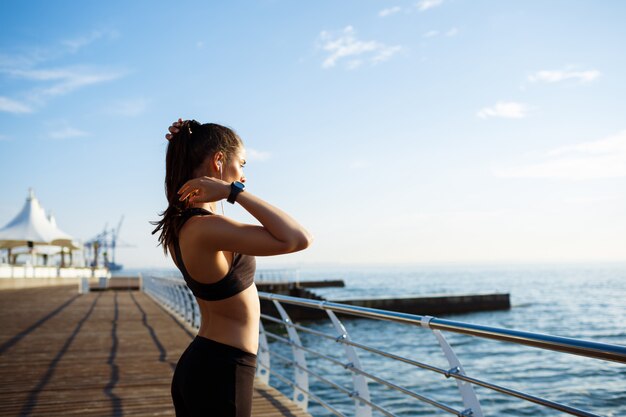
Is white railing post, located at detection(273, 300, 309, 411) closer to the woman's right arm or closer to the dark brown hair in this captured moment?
the dark brown hair

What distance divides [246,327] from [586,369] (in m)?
17.3

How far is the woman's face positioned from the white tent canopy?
38370mm

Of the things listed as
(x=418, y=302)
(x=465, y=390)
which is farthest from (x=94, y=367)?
(x=418, y=302)

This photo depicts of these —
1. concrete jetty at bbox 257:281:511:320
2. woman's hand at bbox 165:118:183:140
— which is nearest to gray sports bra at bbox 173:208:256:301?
woman's hand at bbox 165:118:183:140

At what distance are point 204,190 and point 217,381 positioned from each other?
531mm

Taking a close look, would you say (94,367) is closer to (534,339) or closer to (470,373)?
(534,339)

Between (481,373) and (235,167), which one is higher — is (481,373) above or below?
below

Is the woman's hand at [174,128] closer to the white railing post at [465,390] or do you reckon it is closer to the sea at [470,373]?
the white railing post at [465,390]

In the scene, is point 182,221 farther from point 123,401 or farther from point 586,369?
point 586,369

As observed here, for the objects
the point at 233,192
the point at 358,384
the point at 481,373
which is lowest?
the point at 481,373

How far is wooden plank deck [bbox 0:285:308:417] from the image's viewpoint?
4.73 meters

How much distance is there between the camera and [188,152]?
1.67 m

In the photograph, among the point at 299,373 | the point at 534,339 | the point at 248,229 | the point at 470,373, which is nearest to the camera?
the point at 248,229

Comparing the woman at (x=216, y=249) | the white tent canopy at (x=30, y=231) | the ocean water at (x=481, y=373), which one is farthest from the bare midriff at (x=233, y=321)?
the white tent canopy at (x=30, y=231)
